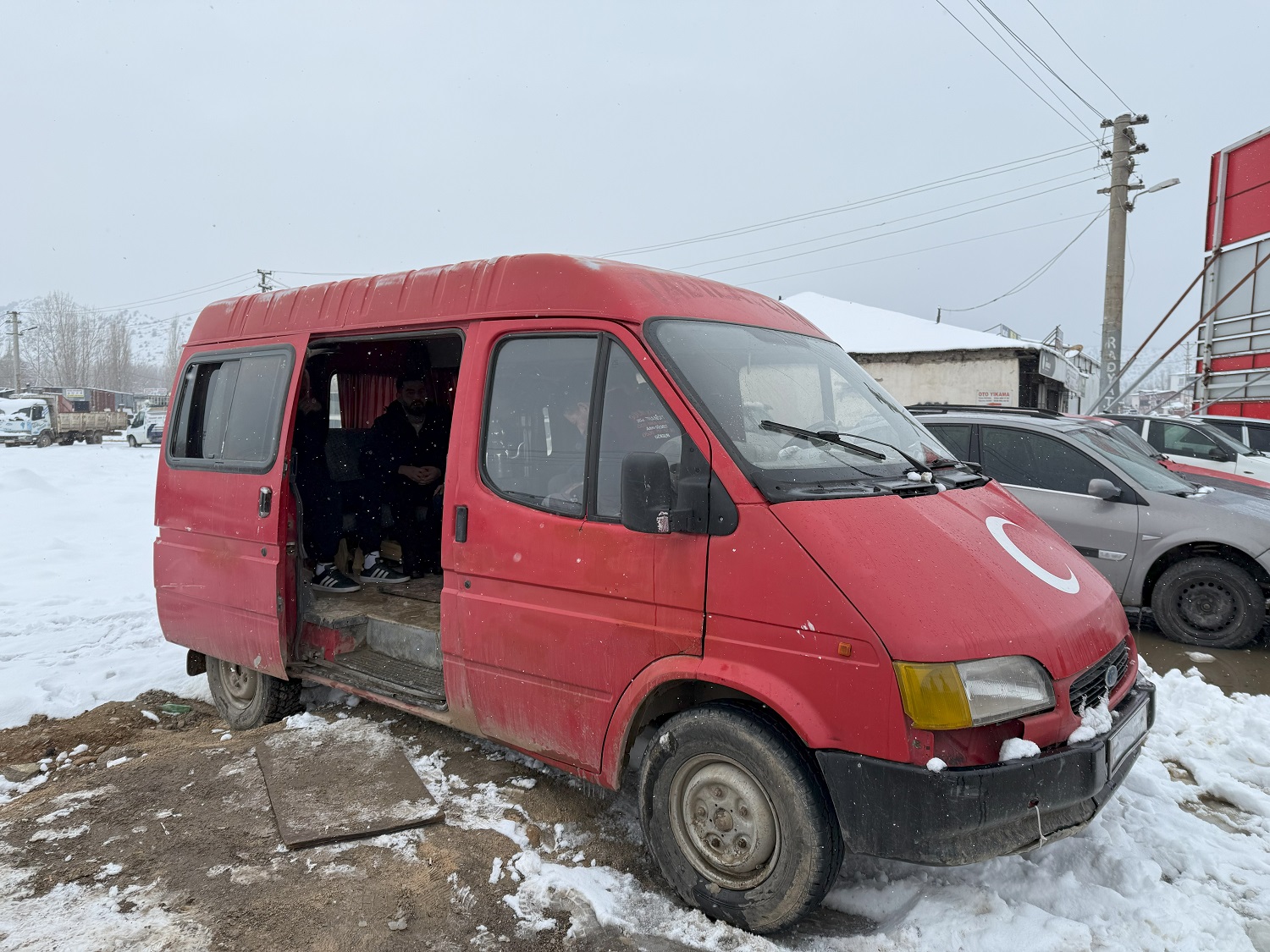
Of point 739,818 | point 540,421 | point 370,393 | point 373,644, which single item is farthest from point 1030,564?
point 370,393

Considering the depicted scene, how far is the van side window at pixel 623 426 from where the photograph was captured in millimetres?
2910

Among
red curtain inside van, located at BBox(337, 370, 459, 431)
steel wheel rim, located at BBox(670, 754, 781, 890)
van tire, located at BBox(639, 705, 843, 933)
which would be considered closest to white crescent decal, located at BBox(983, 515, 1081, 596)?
van tire, located at BBox(639, 705, 843, 933)

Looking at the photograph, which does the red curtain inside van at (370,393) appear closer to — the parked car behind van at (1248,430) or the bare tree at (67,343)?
the parked car behind van at (1248,430)

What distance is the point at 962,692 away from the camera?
7.66 ft

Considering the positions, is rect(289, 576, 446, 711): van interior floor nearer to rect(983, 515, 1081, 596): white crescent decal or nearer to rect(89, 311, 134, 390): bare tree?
rect(983, 515, 1081, 596): white crescent decal

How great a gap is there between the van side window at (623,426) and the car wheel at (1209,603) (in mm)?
5189

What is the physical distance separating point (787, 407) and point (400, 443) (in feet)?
11.8

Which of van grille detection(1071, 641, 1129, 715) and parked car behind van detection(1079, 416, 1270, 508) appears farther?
parked car behind van detection(1079, 416, 1270, 508)

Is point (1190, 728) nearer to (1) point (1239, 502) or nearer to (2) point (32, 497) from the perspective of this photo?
(1) point (1239, 502)

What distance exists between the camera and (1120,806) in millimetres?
3439

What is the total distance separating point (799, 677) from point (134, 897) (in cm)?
255

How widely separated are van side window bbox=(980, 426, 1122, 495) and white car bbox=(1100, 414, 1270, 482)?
5.34 metres

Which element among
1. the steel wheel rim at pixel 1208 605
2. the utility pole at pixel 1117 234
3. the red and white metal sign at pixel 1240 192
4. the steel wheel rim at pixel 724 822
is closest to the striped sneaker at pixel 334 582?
the steel wheel rim at pixel 724 822

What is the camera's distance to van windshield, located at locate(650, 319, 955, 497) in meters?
2.83
